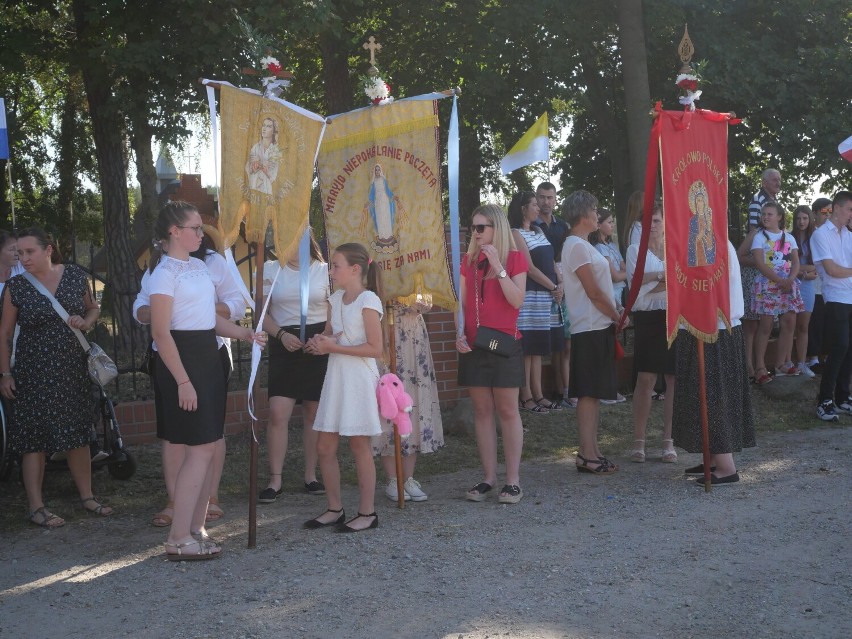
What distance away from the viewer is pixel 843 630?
13.9ft

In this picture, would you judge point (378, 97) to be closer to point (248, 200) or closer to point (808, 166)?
point (248, 200)

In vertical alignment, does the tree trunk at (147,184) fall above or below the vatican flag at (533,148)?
above

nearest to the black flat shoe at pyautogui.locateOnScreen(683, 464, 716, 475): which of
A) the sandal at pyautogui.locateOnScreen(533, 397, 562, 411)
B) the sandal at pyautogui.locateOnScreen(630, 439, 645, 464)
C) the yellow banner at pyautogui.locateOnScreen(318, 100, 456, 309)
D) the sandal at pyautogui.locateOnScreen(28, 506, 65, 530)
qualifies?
the sandal at pyautogui.locateOnScreen(630, 439, 645, 464)

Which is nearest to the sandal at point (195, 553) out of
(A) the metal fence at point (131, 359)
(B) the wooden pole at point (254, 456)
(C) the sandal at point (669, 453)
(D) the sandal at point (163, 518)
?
(B) the wooden pole at point (254, 456)

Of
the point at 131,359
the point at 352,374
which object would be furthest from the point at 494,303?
the point at 131,359

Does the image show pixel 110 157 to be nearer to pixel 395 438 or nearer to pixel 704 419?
pixel 395 438

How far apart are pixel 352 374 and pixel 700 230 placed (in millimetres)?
2538

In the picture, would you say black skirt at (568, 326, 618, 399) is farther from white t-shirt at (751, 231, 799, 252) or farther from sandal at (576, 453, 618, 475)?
white t-shirt at (751, 231, 799, 252)

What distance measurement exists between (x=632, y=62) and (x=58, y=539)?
10.7 m

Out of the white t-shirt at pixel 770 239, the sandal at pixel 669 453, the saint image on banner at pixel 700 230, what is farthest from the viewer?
the white t-shirt at pixel 770 239

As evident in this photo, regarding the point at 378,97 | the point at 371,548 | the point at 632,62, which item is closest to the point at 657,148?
the point at 378,97

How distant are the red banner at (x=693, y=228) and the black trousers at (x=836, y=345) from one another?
2.70 m

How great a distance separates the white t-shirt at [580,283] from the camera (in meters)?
7.02

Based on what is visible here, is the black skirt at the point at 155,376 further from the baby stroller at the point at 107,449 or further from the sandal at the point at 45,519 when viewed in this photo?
the baby stroller at the point at 107,449
